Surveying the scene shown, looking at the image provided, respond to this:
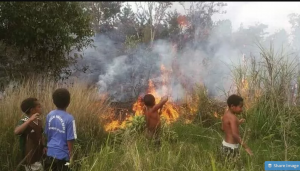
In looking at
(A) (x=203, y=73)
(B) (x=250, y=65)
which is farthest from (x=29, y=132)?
(A) (x=203, y=73)

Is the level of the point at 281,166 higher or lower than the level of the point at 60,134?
lower

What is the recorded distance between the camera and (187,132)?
6078 mm

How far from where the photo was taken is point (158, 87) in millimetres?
13156

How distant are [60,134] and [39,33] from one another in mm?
3369

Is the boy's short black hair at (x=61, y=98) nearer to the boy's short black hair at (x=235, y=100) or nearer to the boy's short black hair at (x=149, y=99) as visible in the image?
the boy's short black hair at (x=149, y=99)

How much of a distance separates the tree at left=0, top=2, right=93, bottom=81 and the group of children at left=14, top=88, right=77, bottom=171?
262 centimetres

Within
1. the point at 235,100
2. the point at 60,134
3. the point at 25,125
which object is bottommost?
the point at 60,134

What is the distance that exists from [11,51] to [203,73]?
9.05 metres

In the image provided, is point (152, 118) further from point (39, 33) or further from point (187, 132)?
point (39, 33)

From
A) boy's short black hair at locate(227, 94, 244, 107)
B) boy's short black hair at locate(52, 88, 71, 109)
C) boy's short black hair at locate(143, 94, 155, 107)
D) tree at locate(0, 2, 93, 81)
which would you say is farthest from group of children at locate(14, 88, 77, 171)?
tree at locate(0, 2, 93, 81)

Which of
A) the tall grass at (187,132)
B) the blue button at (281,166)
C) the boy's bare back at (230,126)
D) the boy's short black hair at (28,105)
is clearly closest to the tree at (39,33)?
the tall grass at (187,132)

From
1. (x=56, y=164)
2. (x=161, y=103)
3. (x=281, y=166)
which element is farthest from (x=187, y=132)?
(x=56, y=164)

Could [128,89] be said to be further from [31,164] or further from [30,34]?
[31,164]

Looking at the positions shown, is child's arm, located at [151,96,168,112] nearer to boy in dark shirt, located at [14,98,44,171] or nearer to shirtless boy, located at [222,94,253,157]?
shirtless boy, located at [222,94,253,157]
